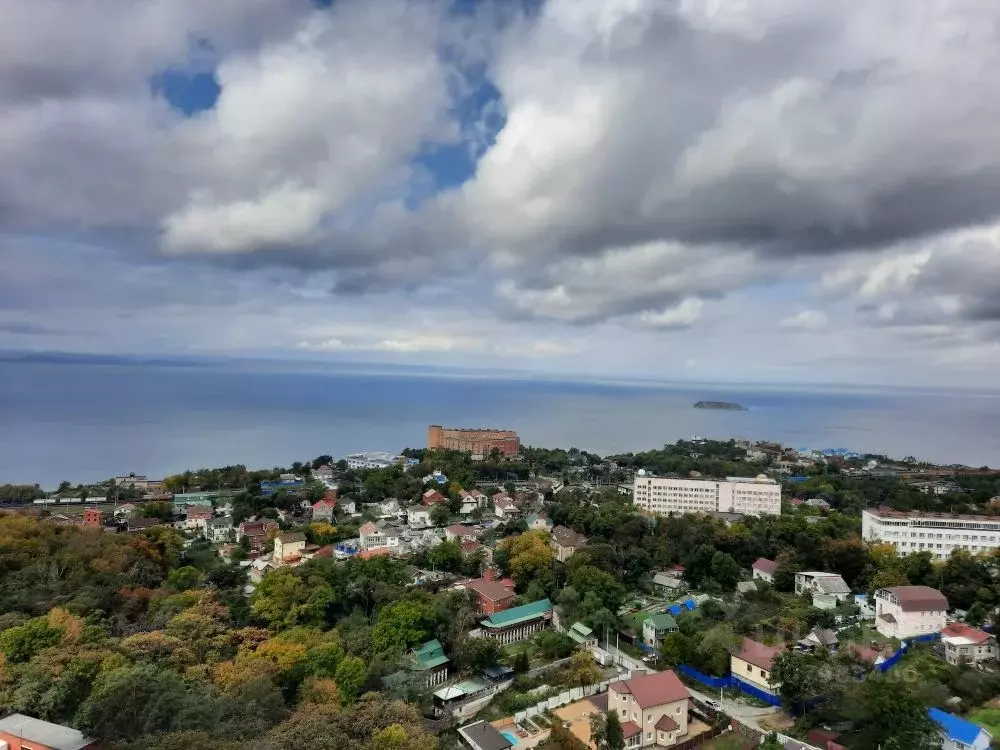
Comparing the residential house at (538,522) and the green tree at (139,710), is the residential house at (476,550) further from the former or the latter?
the green tree at (139,710)

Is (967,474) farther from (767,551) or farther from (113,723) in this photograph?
(113,723)

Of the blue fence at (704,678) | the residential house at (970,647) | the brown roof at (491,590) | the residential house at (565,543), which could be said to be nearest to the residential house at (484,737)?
the blue fence at (704,678)

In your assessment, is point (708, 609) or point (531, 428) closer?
point (708, 609)

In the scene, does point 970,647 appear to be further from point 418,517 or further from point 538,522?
point 418,517

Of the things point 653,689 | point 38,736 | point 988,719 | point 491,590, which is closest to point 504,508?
point 491,590

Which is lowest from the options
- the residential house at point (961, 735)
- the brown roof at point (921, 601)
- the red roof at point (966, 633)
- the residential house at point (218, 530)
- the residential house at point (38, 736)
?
the residential house at point (218, 530)

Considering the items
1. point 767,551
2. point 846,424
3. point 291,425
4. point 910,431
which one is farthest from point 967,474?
point 291,425

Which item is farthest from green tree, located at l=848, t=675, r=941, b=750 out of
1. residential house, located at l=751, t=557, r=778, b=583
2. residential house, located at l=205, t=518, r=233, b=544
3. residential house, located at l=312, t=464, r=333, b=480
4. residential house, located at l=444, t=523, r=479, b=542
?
residential house, located at l=312, t=464, r=333, b=480
